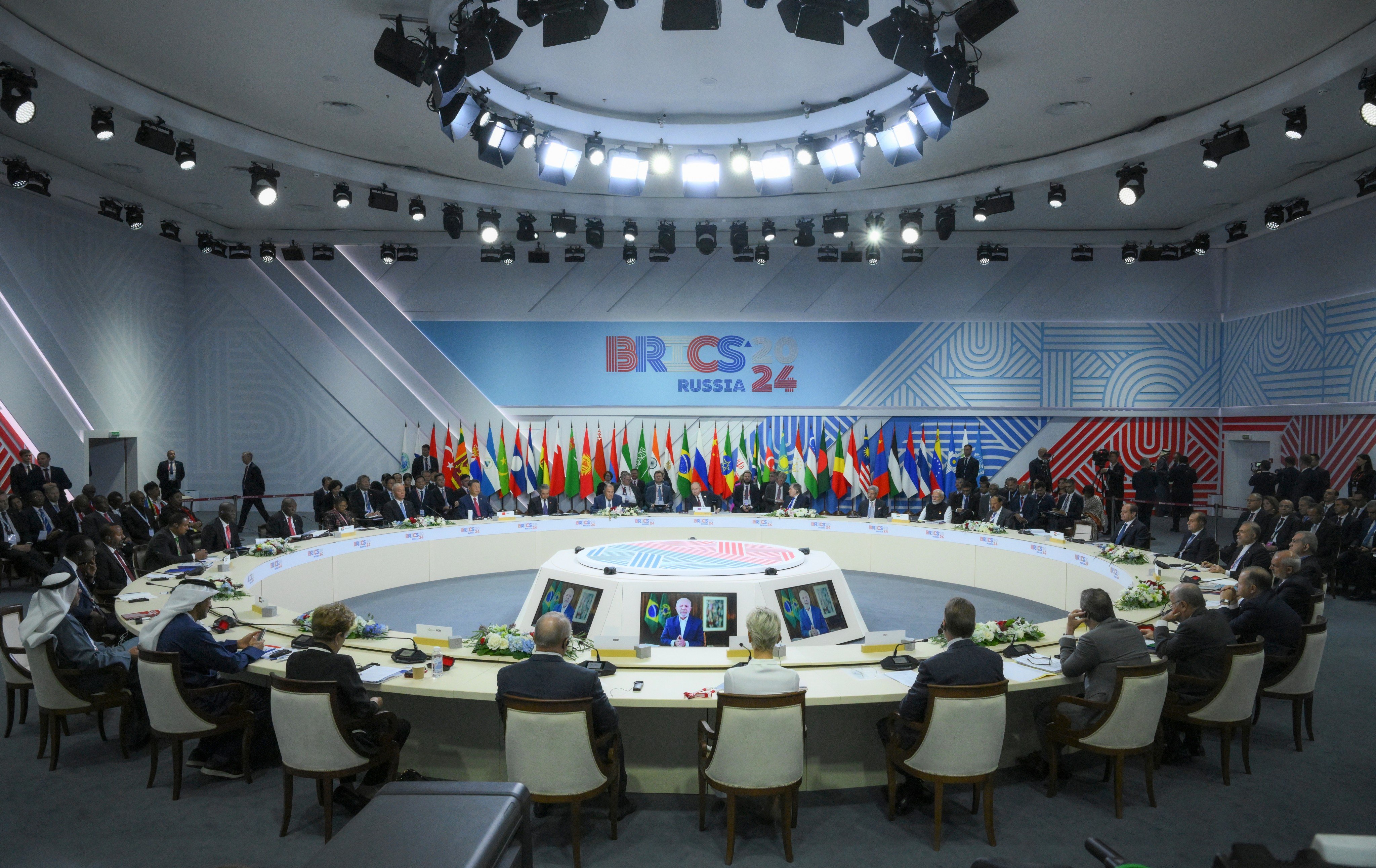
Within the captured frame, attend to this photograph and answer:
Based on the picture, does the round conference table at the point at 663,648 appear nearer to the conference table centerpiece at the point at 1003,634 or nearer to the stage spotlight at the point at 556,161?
the conference table centerpiece at the point at 1003,634

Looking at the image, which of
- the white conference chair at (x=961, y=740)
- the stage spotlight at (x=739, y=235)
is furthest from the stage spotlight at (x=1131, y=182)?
the white conference chair at (x=961, y=740)

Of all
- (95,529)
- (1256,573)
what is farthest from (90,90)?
(1256,573)

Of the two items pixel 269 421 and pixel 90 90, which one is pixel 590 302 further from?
pixel 90 90

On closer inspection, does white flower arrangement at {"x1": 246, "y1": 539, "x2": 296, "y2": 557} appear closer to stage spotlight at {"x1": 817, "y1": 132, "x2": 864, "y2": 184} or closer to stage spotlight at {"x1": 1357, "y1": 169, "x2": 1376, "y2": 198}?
stage spotlight at {"x1": 817, "y1": 132, "x2": 864, "y2": 184}

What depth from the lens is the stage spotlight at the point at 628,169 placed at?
10.0 m

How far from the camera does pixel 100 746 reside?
16.3ft

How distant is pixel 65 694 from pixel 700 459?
32.9 feet

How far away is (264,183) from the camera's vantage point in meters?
9.80

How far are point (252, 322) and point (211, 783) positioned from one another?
12884 mm

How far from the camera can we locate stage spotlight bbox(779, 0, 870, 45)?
18.9 feet

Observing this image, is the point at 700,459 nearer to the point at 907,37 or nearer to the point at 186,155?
the point at 186,155

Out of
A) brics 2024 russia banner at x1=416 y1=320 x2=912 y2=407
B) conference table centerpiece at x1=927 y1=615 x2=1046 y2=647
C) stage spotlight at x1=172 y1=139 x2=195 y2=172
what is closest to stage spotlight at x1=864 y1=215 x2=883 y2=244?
brics 2024 russia banner at x1=416 y1=320 x2=912 y2=407

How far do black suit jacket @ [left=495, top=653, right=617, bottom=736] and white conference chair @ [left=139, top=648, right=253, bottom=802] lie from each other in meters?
1.73

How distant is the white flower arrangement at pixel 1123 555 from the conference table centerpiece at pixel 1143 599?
5.21ft
